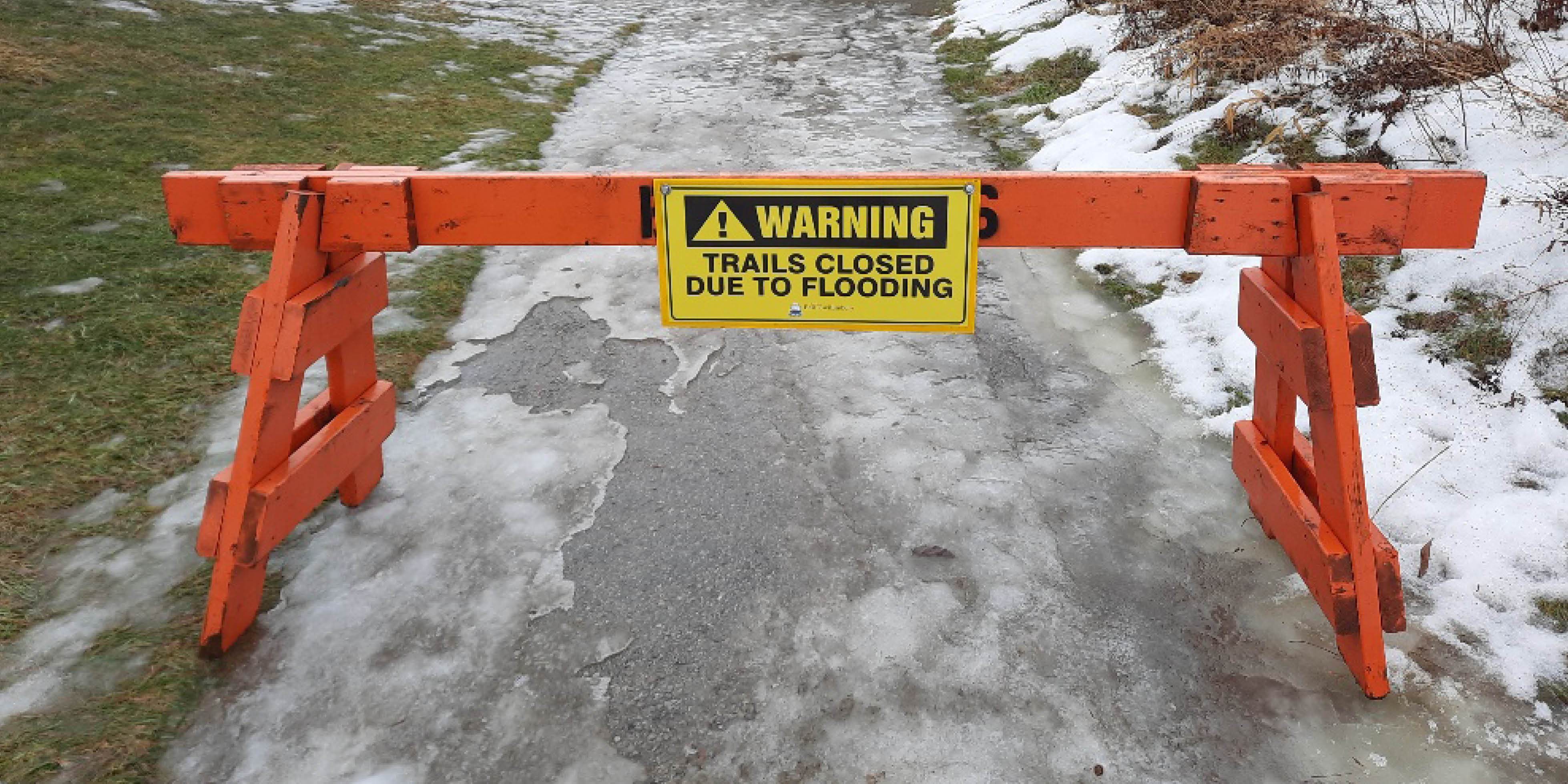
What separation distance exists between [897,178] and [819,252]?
0.33 metres

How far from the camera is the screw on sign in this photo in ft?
9.32

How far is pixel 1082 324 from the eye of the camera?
541cm

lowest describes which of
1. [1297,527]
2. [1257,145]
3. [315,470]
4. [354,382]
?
[1297,527]

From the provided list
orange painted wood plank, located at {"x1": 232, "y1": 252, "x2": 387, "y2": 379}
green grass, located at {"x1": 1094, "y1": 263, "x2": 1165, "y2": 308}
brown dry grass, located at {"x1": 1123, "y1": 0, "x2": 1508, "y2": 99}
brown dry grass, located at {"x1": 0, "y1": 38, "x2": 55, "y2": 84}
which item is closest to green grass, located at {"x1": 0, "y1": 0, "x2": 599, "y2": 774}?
brown dry grass, located at {"x1": 0, "y1": 38, "x2": 55, "y2": 84}

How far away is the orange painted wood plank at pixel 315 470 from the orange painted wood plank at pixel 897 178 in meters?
0.71

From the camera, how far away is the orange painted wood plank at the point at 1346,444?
9.14 feet

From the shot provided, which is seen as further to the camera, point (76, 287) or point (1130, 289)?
point (1130, 289)

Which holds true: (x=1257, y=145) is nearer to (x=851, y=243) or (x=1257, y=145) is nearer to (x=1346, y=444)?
(x=1346, y=444)

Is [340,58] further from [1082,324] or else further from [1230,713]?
[1230,713]

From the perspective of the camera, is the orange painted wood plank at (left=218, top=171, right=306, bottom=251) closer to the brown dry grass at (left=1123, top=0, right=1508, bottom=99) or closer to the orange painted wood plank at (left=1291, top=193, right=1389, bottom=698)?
the orange painted wood plank at (left=1291, top=193, right=1389, bottom=698)

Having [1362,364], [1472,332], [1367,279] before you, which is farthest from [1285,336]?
[1367,279]

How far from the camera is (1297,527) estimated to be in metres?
3.10

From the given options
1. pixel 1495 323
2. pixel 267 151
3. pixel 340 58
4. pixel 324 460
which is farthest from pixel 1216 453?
pixel 340 58

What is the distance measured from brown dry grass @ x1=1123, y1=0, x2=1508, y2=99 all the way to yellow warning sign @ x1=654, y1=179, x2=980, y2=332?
4.38 metres
